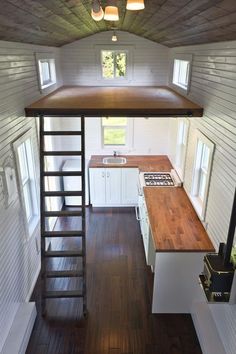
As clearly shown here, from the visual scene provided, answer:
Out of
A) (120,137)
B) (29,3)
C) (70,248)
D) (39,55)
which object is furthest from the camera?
(120,137)

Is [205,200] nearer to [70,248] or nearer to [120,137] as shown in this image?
[70,248]

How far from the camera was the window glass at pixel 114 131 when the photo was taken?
6.71 metres

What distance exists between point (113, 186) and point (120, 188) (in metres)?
0.17

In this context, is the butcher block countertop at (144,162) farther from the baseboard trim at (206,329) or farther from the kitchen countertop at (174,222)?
the baseboard trim at (206,329)

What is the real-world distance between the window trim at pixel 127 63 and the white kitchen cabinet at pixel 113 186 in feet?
6.94

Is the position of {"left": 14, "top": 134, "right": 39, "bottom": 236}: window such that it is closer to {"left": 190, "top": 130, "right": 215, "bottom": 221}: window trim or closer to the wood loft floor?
the wood loft floor

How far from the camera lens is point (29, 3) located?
6.81 ft

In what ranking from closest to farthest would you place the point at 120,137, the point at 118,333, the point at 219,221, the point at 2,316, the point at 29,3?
the point at 29,3
the point at 2,316
the point at 219,221
the point at 118,333
the point at 120,137

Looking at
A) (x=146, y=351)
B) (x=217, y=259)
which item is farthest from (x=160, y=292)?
(x=217, y=259)

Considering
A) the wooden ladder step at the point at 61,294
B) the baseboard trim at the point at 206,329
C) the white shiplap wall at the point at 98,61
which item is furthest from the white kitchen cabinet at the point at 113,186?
the baseboard trim at the point at 206,329

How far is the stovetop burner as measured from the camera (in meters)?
5.40

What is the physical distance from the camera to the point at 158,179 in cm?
562

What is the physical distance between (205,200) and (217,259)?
1585 mm

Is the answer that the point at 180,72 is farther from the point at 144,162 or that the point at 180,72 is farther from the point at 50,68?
the point at 50,68
